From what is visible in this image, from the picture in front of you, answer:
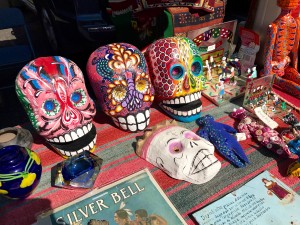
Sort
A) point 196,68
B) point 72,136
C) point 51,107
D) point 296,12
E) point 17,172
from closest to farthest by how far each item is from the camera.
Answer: point 17,172, point 51,107, point 72,136, point 196,68, point 296,12

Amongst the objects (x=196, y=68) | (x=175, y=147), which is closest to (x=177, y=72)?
(x=196, y=68)

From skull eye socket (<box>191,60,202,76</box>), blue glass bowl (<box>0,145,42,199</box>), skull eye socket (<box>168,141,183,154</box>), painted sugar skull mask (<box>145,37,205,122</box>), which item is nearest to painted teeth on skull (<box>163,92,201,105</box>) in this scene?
painted sugar skull mask (<box>145,37,205,122</box>)

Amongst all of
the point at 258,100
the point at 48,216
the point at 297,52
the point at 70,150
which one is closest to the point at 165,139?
the point at 70,150

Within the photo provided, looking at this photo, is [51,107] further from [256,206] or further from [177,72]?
[256,206]

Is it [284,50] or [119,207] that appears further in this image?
[284,50]

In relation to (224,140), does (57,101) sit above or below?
above

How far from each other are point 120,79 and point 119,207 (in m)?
0.61

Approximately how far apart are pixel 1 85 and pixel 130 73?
1.57 m

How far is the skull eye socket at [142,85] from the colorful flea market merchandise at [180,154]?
0.22 metres

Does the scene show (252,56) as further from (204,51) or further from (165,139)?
(165,139)

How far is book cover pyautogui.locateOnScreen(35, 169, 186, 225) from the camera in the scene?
1095mm

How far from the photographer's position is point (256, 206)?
115 centimetres

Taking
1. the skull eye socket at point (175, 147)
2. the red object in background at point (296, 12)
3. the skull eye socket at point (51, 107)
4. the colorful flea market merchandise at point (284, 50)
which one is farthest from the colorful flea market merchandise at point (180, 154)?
the red object in background at point (296, 12)

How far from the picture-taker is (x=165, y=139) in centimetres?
132
